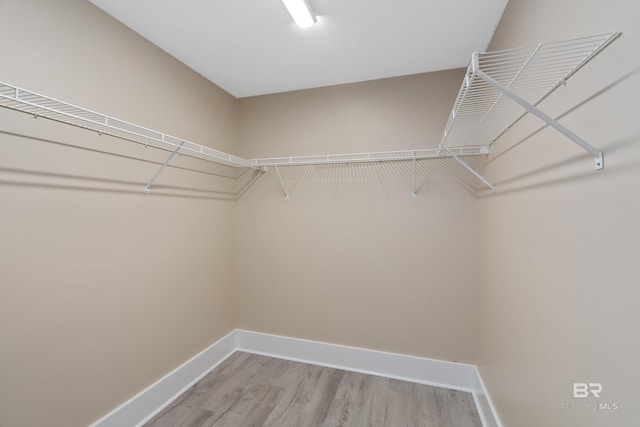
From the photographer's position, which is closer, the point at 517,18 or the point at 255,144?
the point at 517,18

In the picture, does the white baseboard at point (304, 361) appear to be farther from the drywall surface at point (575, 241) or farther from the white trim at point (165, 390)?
the drywall surface at point (575, 241)

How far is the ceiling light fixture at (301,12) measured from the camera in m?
1.33

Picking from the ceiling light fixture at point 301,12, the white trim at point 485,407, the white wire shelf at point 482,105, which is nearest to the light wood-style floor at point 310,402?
the white trim at point 485,407

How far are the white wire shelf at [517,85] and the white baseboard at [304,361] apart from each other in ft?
5.24

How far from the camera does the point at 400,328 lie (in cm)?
208

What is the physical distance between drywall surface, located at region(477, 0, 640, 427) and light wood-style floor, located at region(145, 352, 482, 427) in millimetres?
571

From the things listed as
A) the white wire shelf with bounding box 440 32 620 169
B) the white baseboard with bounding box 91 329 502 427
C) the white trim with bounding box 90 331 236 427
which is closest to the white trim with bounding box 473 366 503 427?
the white baseboard with bounding box 91 329 502 427

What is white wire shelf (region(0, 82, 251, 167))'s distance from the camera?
3.23 ft

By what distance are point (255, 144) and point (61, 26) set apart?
4.65 feet

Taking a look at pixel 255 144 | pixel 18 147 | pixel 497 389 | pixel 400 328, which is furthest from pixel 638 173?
pixel 255 144

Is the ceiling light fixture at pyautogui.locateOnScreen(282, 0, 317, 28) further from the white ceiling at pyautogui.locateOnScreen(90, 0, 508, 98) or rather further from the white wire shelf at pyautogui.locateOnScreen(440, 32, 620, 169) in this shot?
the white wire shelf at pyautogui.locateOnScreen(440, 32, 620, 169)

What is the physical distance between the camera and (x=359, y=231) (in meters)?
2.18

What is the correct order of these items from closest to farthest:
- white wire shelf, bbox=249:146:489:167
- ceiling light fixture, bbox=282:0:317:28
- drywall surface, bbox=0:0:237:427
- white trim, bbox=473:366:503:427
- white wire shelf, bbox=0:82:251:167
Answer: white wire shelf, bbox=0:82:251:167 → drywall surface, bbox=0:0:237:427 → ceiling light fixture, bbox=282:0:317:28 → white trim, bbox=473:366:503:427 → white wire shelf, bbox=249:146:489:167

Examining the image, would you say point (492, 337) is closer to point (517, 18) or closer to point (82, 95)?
point (517, 18)
